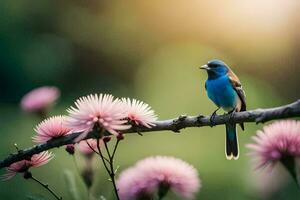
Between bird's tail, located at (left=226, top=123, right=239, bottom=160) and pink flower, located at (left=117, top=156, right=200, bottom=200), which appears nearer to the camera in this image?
pink flower, located at (left=117, top=156, right=200, bottom=200)

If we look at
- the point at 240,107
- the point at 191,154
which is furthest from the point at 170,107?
the point at 240,107

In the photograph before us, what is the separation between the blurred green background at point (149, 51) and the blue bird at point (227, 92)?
59.5 inches

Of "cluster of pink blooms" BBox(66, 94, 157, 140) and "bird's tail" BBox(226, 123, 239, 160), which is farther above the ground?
"bird's tail" BBox(226, 123, 239, 160)

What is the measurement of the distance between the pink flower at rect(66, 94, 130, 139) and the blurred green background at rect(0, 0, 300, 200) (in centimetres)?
236

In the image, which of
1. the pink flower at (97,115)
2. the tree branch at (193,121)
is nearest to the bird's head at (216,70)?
the tree branch at (193,121)

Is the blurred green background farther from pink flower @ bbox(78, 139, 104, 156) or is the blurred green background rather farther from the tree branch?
the tree branch

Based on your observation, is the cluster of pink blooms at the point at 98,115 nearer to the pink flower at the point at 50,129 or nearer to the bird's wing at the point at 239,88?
the pink flower at the point at 50,129

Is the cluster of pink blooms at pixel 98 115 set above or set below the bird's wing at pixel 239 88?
below

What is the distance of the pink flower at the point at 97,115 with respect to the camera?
607 millimetres

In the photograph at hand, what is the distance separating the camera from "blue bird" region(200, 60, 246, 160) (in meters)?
1.33

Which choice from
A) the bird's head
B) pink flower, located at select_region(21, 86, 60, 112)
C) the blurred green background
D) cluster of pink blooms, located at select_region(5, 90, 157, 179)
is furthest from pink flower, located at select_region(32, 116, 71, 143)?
the blurred green background

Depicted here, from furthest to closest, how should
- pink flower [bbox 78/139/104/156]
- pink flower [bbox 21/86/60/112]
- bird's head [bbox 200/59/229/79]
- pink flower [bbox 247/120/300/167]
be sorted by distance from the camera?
bird's head [bbox 200/59/229/79] → pink flower [bbox 21/86/60/112] → pink flower [bbox 78/139/104/156] → pink flower [bbox 247/120/300/167]

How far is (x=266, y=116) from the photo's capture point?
24.6 inches

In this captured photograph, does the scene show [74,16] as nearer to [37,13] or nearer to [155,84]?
[37,13]
